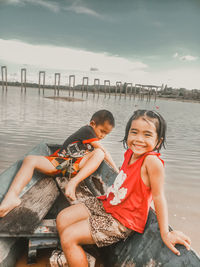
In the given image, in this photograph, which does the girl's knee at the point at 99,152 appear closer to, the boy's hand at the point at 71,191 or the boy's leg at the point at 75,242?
the boy's hand at the point at 71,191

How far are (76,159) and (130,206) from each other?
1721 millimetres

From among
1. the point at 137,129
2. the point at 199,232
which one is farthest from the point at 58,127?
the point at 137,129

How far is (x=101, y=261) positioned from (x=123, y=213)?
757 mm

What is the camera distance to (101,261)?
243 centimetres

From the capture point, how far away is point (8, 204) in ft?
7.85

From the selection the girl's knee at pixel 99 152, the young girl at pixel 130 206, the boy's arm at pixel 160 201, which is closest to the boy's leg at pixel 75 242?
the young girl at pixel 130 206

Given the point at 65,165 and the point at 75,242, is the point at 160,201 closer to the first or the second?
the point at 75,242

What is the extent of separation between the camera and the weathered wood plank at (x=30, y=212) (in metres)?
2.10

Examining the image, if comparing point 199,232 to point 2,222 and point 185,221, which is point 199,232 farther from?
point 2,222

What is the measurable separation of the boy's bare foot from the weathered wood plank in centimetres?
4

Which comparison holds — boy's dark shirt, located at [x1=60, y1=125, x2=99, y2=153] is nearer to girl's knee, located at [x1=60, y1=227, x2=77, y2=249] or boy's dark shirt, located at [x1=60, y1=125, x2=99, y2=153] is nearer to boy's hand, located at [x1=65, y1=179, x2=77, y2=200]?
boy's hand, located at [x1=65, y1=179, x2=77, y2=200]

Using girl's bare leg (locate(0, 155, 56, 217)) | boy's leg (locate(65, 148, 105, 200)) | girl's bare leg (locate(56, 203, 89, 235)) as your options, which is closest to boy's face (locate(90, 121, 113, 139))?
boy's leg (locate(65, 148, 105, 200))

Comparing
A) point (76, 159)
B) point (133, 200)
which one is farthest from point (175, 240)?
point (76, 159)

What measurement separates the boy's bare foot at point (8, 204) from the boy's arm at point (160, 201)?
1.45m
